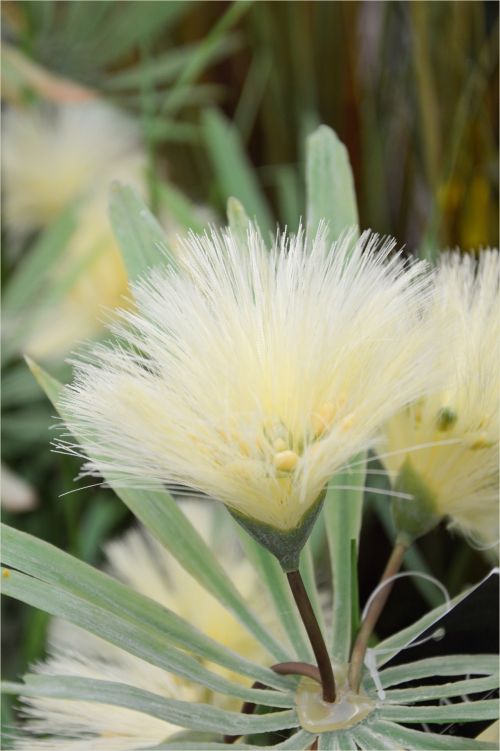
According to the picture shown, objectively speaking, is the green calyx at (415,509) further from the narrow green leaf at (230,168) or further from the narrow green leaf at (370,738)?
the narrow green leaf at (230,168)

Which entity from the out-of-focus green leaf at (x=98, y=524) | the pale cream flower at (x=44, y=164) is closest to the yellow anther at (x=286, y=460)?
the out-of-focus green leaf at (x=98, y=524)

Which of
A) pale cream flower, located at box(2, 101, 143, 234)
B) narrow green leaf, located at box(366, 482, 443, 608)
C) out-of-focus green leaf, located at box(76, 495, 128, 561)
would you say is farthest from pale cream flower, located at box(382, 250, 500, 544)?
pale cream flower, located at box(2, 101, 143, 234)

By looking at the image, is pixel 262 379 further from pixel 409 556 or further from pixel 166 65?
pixel 166 65

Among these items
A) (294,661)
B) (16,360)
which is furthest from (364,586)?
(16,360)

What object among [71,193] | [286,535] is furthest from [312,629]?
[71,193]

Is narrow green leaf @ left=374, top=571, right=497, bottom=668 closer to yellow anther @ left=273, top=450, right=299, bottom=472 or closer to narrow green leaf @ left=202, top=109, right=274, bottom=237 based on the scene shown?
yellow anther @ left=273, top=450, right=299, bottom=472
